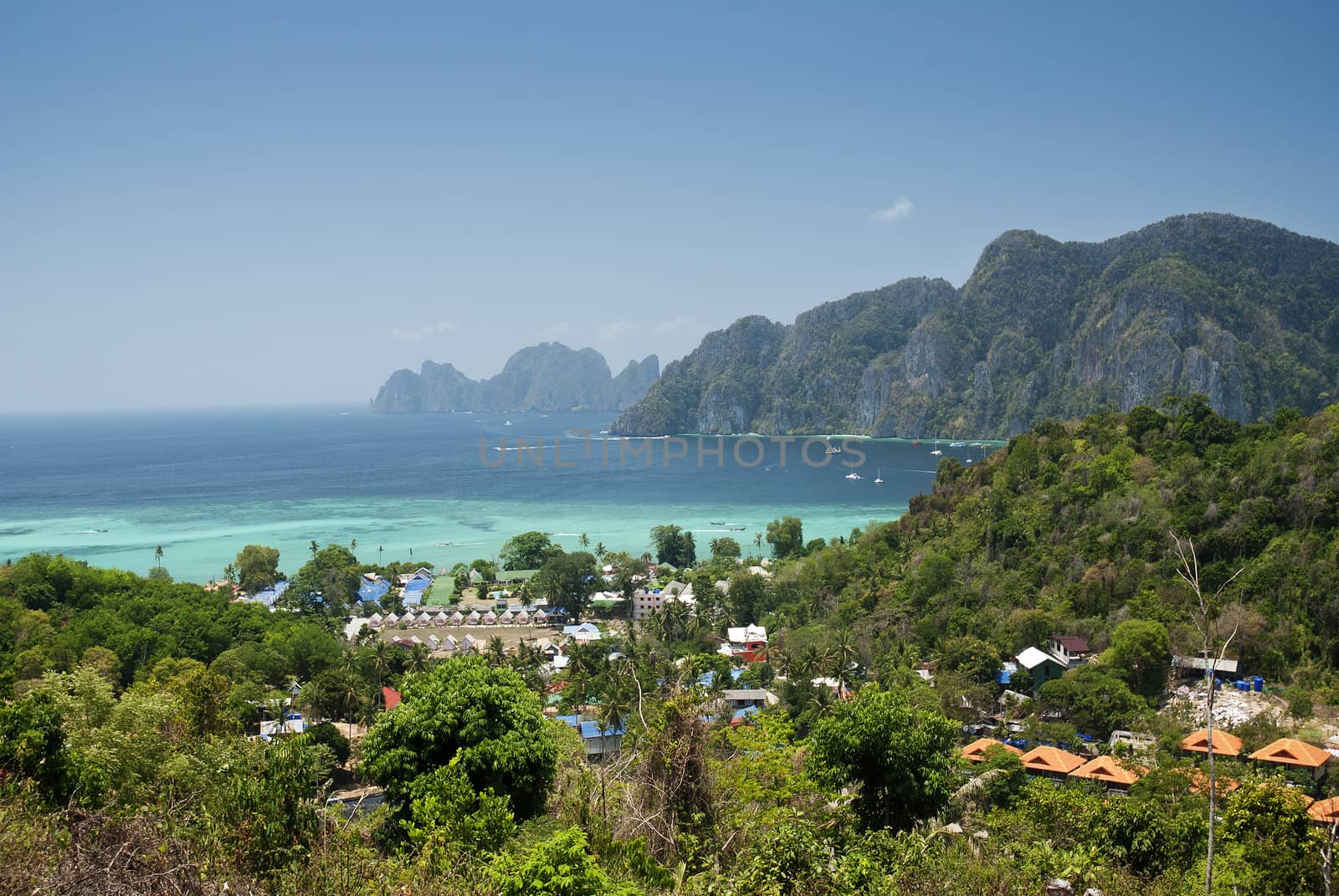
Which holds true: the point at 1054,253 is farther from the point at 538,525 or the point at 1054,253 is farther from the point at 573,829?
the point at 573,829

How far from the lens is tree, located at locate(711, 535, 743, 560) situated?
135 feet

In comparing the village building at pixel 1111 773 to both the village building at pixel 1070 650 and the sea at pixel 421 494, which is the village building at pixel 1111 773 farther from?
the sea at pixel 421 494

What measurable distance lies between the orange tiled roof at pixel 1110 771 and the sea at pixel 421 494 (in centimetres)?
3103

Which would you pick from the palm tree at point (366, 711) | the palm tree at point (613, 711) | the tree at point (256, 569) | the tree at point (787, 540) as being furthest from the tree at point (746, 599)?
the tree at point (256, 569)

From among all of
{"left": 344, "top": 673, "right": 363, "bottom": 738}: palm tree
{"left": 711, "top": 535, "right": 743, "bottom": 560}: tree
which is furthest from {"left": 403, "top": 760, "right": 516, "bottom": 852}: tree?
{"left": 711, "top": 535, "right": 743, "bottom": 560}: tree

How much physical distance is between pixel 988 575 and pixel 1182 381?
3347 inches

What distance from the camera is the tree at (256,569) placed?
37.1m

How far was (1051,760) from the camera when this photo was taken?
15.2 meters

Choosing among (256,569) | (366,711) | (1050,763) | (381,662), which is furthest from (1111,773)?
(256,569)

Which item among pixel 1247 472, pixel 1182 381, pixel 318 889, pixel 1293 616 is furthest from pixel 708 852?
pixel 1182 381

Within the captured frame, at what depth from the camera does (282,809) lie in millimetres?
6602

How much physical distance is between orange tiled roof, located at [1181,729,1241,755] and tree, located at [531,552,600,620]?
24205 millimetres

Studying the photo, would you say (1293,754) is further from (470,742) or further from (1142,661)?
(470,742)

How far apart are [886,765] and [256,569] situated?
116ft
